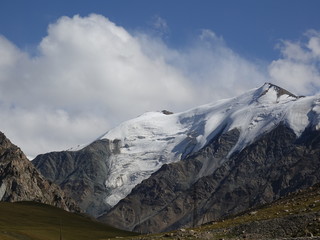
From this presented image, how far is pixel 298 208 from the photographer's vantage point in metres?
66.8

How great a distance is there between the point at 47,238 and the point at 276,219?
408 feet

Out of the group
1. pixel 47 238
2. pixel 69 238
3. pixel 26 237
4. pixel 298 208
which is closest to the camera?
pixel 298 208

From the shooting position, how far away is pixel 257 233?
57406 millimetres

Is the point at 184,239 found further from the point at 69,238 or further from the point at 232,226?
the point at 69,238

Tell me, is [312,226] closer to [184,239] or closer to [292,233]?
[292,233]

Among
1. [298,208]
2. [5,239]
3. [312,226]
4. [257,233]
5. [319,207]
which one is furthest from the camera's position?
[5,239]

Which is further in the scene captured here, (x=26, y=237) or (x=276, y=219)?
(x=26, y=237)

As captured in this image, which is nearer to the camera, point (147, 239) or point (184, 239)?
point (184, 239)

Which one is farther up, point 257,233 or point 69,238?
point 69,238

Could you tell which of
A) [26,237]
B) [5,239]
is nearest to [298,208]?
[5,239]

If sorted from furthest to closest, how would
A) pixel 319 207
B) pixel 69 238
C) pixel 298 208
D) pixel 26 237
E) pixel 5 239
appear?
pixel 69 238 < pixel 26 237 < pixel 5 239 < pixel 298 208 < pixel 319 207

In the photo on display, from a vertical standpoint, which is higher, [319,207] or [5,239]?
[5,239]

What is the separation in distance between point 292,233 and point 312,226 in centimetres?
220

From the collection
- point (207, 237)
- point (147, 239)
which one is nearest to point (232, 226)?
point (207, 237)
